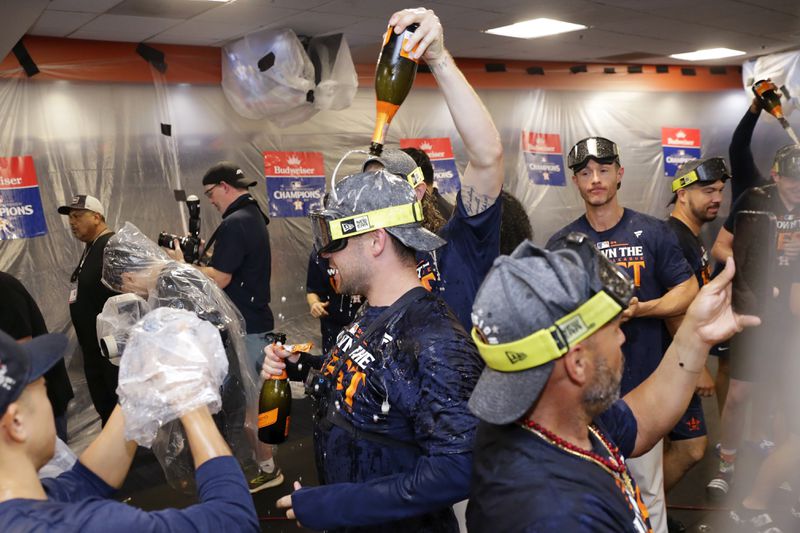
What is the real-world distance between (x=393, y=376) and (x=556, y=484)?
0.57 metres

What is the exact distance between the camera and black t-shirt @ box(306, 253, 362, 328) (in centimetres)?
362

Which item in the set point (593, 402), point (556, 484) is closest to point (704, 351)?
point (593, 402)

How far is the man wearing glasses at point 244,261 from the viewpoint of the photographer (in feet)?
14.3

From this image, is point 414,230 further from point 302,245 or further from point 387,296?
point 302,245

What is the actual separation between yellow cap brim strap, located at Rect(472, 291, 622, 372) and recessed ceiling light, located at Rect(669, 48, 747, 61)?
25.6 ft

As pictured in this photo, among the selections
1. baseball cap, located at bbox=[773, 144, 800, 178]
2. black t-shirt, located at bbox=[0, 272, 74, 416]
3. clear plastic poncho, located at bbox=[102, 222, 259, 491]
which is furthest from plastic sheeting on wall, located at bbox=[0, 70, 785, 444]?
baseball cap, located at bbox=[773, 144, 800, 178]

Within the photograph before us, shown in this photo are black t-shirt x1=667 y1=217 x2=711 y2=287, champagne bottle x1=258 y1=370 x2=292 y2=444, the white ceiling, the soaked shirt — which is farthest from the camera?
the white ceiling

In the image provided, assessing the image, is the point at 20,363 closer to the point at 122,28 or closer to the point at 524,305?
the point at 524,305

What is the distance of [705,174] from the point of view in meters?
3.92

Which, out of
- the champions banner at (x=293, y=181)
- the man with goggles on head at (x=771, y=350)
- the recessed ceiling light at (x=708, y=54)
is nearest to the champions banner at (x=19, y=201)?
the champions banner at (x=293, y=181)

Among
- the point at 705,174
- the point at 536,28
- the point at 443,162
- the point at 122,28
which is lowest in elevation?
the point at 705,174

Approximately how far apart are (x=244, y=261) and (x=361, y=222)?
278 centimetres

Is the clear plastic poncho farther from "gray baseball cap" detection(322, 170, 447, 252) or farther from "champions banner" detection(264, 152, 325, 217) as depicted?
"champions banner" detection(264, 152, 325, 217)

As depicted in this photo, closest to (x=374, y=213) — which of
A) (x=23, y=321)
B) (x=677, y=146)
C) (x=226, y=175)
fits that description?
(x=23, y=321)
